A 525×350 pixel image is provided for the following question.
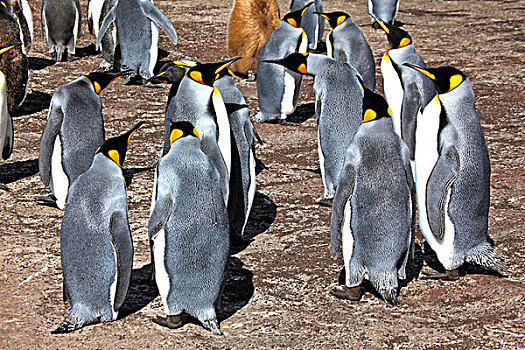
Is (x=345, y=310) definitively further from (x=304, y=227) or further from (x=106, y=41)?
(x=106, y=41)

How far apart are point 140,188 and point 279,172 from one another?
1.28 m

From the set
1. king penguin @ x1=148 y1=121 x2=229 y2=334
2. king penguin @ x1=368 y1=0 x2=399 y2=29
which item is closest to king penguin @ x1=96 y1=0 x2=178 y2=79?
king penguin @ x1=368 y1=0 x2=399 y2=29

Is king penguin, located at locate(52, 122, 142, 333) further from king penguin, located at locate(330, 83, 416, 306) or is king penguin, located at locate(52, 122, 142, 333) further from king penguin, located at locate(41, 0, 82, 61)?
king penguin, located at locate(41, 0, 82, 61)

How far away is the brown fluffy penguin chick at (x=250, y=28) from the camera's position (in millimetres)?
9945

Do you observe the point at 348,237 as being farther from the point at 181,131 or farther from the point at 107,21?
the point at 107,21

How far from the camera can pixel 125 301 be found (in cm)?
452

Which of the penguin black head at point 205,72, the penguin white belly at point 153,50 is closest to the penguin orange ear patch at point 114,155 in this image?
the penguin black head at point 205,72

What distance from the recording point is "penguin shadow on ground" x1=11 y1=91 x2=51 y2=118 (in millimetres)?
8453

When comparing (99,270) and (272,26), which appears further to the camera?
(272,26)

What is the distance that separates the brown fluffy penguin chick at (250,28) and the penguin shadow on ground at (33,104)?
100 inches

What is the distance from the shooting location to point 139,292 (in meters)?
4.64

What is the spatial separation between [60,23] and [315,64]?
17.0ft

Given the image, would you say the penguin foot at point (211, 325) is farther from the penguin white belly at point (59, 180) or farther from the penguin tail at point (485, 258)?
the penguin white belly at point (59, 180)

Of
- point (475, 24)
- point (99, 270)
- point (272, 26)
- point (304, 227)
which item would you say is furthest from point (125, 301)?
point (475, 24)
